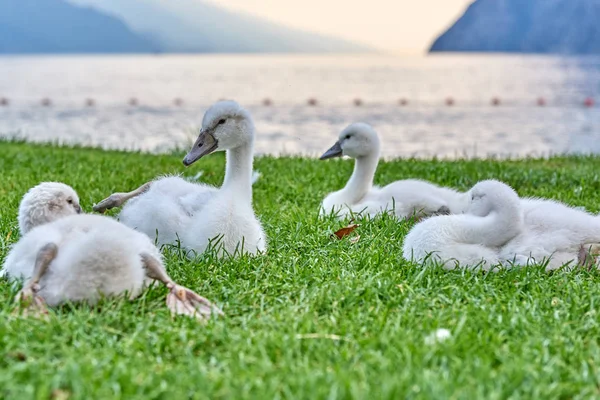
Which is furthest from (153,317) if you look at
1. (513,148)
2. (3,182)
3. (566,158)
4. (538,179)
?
(513,148)

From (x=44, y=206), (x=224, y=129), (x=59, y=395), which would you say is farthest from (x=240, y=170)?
(x=59, y=395)

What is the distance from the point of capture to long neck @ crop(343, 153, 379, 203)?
20.7 ft

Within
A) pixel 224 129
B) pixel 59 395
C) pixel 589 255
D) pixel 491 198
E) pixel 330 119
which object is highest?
pixel 224 129

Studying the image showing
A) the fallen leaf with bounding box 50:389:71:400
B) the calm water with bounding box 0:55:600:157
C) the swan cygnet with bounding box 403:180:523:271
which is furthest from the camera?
the calm water with bounding box 0:55:600:157

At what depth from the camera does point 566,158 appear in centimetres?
1004

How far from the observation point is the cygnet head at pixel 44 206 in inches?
160

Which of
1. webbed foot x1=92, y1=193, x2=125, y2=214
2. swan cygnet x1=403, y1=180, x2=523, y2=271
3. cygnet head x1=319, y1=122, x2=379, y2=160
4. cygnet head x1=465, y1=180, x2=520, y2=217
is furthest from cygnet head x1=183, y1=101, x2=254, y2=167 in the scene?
cygnet head x1=319, y1=122, x2=379, y2=160

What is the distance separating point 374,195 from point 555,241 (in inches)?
80.1

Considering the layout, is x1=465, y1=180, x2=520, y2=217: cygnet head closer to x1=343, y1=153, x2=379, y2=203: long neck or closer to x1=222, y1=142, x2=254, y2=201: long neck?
x1=222, y1=142, x2=254, y2=201: long neck

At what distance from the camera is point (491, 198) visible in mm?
4539

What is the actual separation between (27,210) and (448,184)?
484cm

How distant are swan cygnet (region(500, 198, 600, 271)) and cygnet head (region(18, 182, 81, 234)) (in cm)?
263

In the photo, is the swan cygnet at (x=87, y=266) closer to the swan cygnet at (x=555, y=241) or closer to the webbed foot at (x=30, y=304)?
the webbed foot at (x=30, y=304)

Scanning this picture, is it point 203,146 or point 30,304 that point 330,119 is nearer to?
point 203,146
